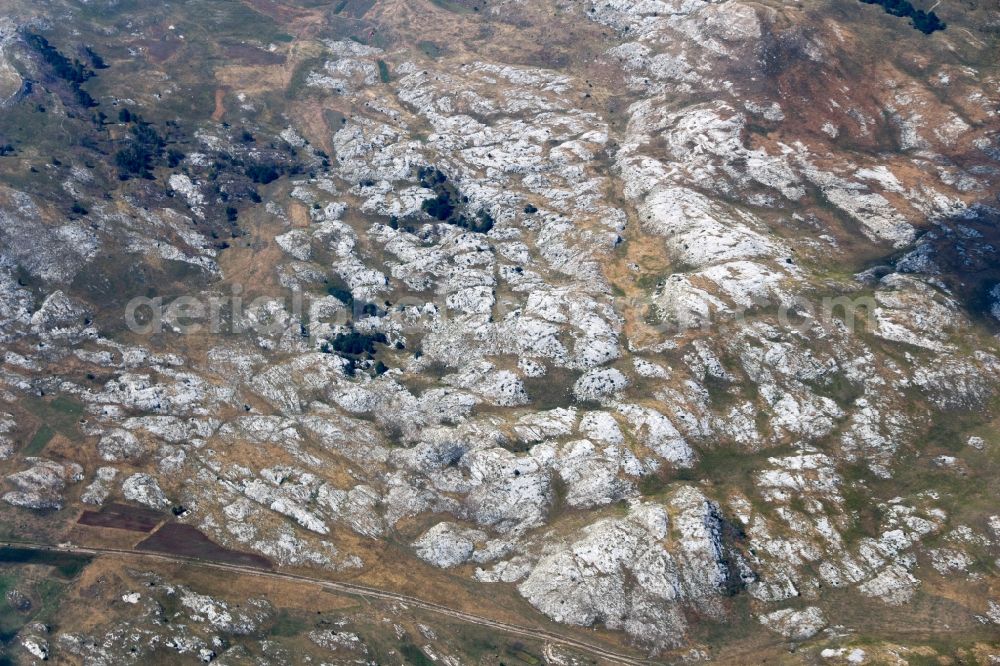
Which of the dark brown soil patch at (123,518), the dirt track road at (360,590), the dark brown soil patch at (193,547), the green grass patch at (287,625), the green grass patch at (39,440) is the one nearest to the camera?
the green grass patch at (287,625)

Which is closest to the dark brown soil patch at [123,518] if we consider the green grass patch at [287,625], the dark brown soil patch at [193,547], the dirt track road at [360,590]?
the dark brown soil patch at [193,547]

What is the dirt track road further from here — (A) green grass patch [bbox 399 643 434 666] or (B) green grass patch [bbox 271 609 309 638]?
(A) green grass patch [bbox 399 643 434 666]

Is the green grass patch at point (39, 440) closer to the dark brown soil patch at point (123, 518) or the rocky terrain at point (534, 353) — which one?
the rocky terrain at point (534, 353)

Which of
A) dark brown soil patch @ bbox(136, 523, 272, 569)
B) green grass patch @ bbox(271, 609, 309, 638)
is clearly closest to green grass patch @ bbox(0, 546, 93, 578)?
dark brown soil patch @ bbox(136, 523, 272, 569)

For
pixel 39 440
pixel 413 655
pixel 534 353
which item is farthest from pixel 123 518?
pixel 534 353

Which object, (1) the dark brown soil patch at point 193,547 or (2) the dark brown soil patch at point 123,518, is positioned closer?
(1) the dark brown soil patch at point 193,547

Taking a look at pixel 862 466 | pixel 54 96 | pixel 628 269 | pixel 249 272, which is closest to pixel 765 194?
pixel 628 269

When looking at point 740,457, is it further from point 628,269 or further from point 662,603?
point 628,269

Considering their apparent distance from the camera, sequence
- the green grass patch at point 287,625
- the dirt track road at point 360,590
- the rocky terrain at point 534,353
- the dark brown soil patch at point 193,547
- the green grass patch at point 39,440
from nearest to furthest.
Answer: the green grass patch at point 287,625, the dirt track road at point 360,590, the rocky terrain at point 534,353, the dark brown soil patch at point 193,547, the green grass patch at point 39,440
